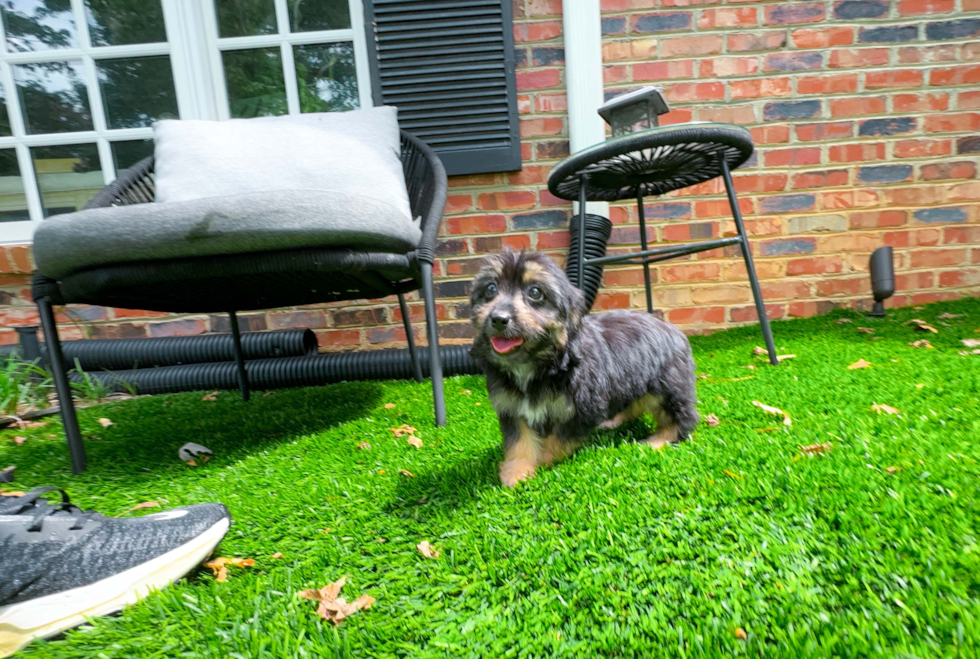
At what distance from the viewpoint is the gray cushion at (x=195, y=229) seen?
172 cm

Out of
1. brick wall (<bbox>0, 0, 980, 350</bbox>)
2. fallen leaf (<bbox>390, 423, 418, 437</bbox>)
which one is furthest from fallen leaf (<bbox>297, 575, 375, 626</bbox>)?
brick wall (<bbox>0, 0, 980, 350</bbox>)

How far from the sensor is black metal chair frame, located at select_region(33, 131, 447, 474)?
5.96 feet

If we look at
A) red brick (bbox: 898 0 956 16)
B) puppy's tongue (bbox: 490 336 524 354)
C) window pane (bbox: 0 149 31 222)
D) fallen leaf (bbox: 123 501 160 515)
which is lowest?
fallen leaf (bbox: 123 501 160 515)

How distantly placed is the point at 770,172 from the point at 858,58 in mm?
1020

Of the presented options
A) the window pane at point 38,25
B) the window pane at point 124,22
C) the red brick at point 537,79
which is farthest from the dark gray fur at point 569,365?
the window pane at point 38,25

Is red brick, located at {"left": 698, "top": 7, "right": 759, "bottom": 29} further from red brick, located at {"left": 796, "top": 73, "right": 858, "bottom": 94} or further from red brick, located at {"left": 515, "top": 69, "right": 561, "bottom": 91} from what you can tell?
red brick, located at {"left": 515, "top": 69, "right": 561, "bottom": 91}

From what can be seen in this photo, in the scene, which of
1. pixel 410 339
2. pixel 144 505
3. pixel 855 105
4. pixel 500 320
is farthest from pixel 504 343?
pixel 855 105

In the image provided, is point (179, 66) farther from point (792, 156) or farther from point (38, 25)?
point (792, 156)

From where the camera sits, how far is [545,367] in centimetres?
171

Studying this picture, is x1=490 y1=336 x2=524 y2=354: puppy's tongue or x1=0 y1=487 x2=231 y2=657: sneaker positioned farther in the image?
x1=490 y1=336 x2=524 y2=354: puppy's tongue

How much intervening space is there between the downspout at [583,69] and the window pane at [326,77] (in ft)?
5.37

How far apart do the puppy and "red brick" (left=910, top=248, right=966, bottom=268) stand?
10.8ft

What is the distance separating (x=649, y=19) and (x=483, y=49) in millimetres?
1253

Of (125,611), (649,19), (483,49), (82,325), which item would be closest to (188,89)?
(82,325)
